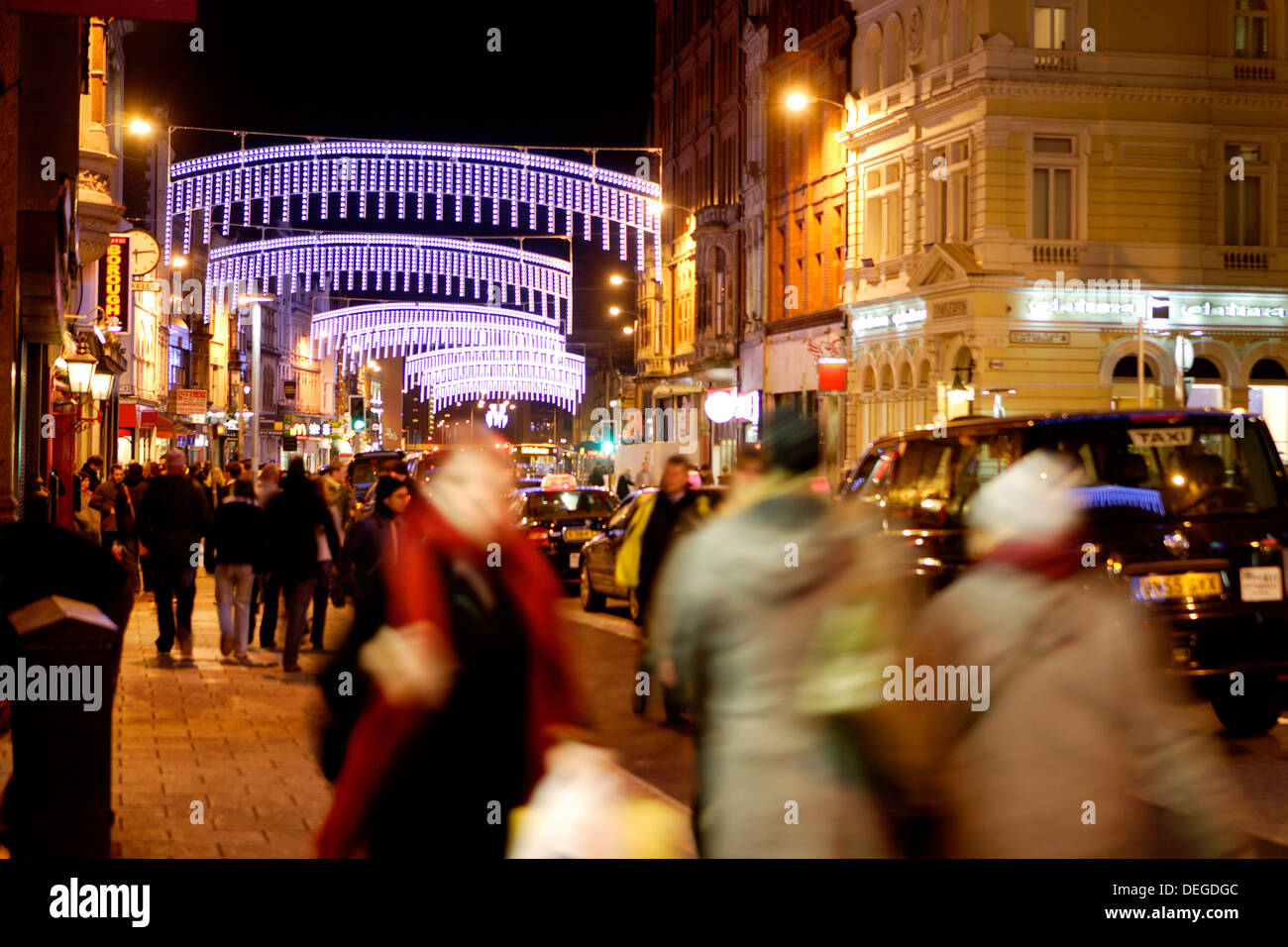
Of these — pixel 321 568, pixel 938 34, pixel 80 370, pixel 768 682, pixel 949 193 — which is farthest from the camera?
pixel 938 34

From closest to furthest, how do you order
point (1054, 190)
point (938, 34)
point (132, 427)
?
point (1054, 190) → point (938, 34) → point (132, 427)

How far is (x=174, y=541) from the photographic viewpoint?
49.7 feet

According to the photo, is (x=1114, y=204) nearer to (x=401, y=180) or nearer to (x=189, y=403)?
(x=401, y=180)

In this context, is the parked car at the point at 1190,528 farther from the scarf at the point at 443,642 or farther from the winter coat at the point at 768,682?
the scarf at the point at 443,642

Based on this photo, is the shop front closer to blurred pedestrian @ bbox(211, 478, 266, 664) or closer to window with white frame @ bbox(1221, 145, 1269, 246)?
window with white frame @ bbox(1221, 145, 1269, 246)

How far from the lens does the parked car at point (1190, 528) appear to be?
9742 millimetres

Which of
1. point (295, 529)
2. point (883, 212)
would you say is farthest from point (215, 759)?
point (883, 212)

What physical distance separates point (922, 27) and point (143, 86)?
85.9ft

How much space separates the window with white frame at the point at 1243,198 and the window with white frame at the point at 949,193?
5.40 meters

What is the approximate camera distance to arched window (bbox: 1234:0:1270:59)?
109ft

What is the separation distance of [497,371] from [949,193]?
22.6 metres

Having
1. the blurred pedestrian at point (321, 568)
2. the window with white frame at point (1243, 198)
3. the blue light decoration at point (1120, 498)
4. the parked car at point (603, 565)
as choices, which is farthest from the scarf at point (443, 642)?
the window with white frame at point (1243, 198)

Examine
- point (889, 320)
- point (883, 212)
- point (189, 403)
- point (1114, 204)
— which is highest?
point (883, 212)
